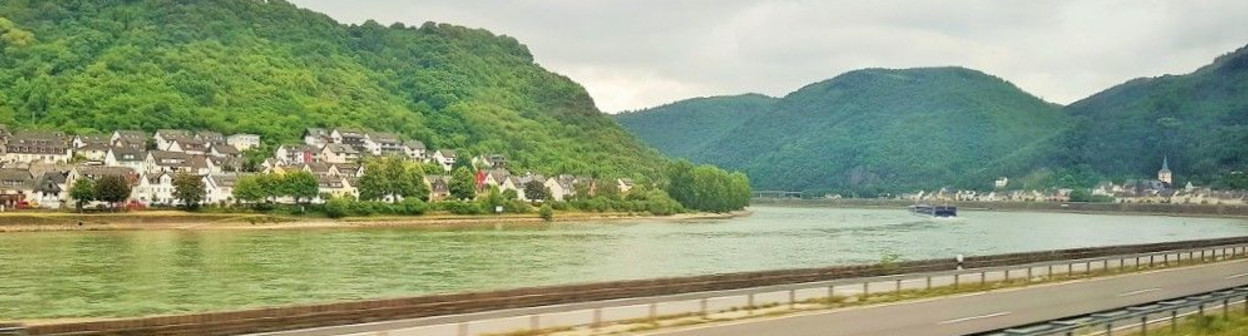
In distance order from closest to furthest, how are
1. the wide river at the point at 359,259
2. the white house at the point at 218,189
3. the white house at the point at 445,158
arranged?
the wide river at the point at 359,259, the white house at the point at 218,189, the white house at the point at 445,158

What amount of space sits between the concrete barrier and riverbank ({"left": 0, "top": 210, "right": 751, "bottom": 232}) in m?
66.4

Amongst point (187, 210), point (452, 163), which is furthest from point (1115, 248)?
point (452, 163)

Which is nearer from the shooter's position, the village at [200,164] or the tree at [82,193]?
the tree at [82,193]

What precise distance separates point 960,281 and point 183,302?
2400cm

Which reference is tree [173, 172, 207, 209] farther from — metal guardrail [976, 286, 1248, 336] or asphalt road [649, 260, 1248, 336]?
metal guardrail [976, 286, 1248, 336]

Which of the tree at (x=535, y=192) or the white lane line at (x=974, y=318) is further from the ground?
the tree at (x=535, y=192)

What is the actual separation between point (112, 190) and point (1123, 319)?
3515 inches

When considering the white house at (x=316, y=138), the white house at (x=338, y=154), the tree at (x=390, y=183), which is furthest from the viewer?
the white house at (x=316, y=138)

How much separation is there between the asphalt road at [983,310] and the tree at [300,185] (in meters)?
81.4

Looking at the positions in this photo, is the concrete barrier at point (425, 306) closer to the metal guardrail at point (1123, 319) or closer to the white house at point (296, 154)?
the metal guardrail at point (1123, 319)

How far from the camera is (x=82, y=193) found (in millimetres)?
91312

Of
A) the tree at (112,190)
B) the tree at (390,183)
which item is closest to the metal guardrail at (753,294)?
the tree at (112,190)

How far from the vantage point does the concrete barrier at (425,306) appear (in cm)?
1725

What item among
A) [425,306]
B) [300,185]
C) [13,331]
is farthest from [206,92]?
[13,331]
